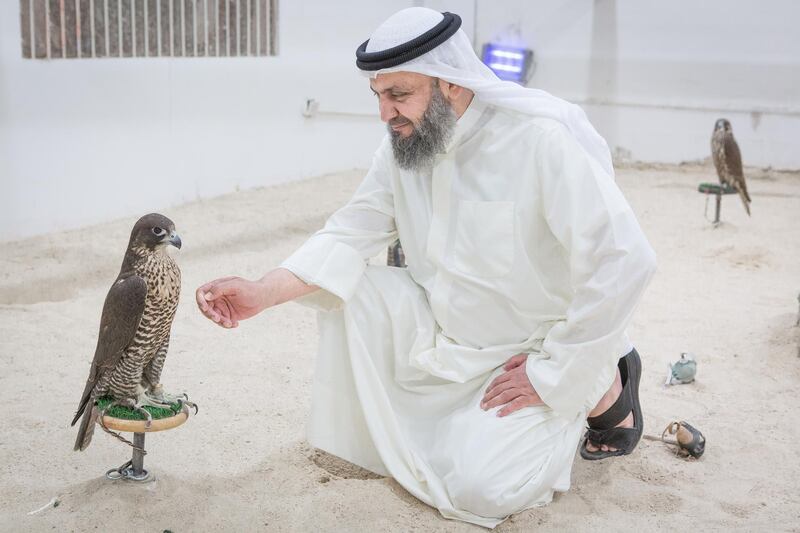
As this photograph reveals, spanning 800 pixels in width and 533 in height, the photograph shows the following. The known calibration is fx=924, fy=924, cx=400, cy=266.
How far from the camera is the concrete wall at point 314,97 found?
5.75 m

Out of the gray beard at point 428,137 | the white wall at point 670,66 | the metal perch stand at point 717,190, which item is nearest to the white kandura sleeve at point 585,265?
the gray beard at point 428,137

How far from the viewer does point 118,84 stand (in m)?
6.14

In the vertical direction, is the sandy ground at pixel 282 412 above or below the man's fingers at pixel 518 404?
below

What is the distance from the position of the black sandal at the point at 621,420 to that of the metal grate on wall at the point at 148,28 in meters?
4.16

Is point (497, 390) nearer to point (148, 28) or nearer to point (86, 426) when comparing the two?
point (86, 426)

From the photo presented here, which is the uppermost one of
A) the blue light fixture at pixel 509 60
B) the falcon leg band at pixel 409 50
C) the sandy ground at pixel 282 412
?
the falcon leg band at pixel 409 50

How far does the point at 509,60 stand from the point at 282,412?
720 cm

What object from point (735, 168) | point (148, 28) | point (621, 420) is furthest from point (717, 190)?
point (148, 28)

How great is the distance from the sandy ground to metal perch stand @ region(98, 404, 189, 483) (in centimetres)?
4

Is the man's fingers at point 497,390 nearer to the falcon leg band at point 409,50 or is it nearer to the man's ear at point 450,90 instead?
the man's ear at point 450,90

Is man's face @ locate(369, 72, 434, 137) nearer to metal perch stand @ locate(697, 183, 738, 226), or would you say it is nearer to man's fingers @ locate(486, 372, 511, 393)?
man's fingers @ locate(486, 372, 511, 393)

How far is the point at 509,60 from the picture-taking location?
9898 millimetres

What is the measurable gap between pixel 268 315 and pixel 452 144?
6.85 feet

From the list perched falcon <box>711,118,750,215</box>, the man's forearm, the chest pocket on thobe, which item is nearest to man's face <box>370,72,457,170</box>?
the chest pocket on thobe
